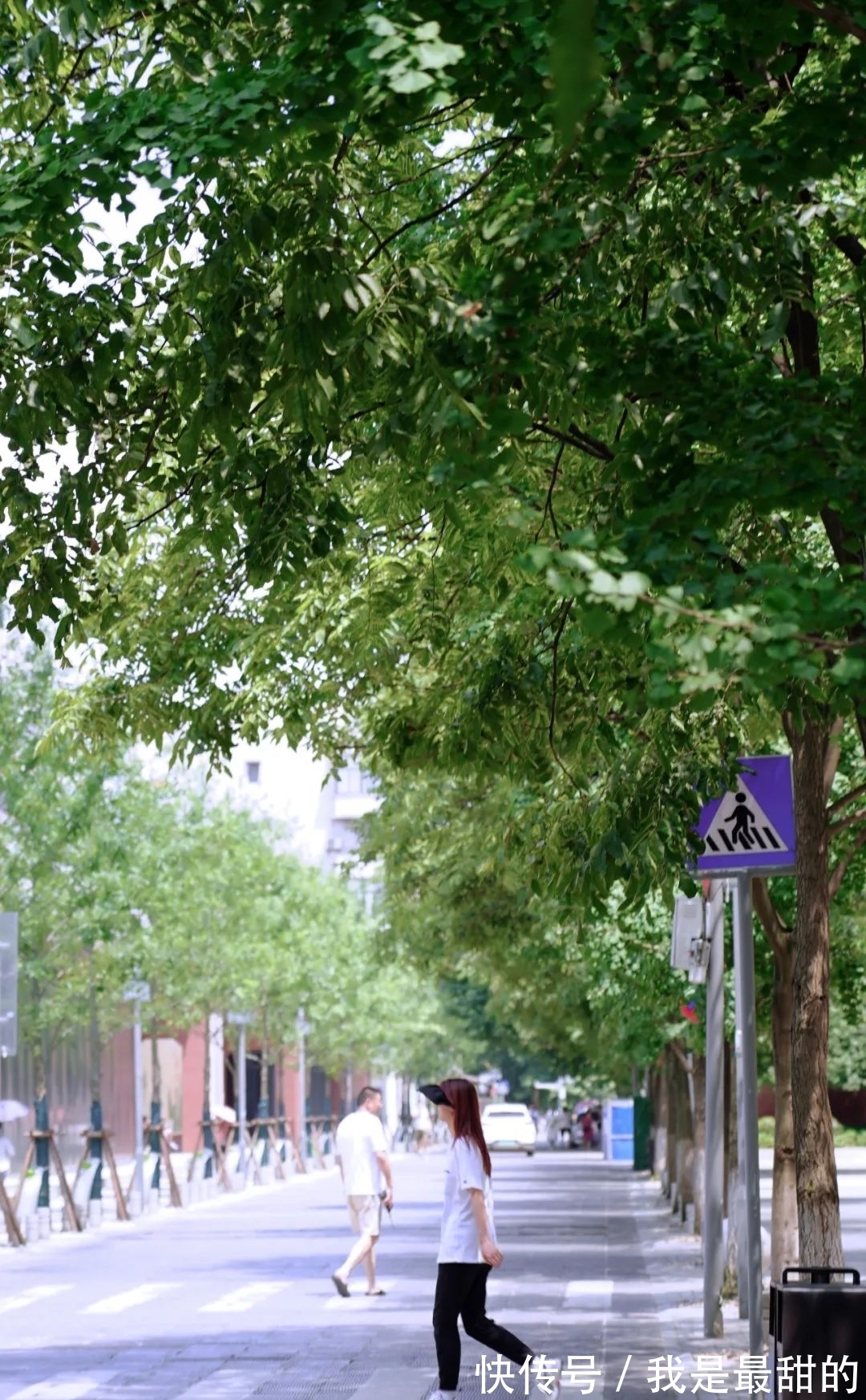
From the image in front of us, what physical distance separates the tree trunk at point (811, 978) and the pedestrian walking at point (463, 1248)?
6.15 feet

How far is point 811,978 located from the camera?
11562 millimetres

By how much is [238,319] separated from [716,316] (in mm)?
1577

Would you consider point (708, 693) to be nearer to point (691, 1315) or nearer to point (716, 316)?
point (716, 316)

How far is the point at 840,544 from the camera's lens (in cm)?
754

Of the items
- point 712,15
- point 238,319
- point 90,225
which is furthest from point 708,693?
point 90,225

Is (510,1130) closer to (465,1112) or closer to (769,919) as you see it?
(769,919)

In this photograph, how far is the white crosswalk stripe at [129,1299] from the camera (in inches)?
781

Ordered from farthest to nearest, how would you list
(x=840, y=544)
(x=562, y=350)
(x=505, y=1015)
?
(x=505, y=1015), (x=840, y=544), (x=562, y=350)

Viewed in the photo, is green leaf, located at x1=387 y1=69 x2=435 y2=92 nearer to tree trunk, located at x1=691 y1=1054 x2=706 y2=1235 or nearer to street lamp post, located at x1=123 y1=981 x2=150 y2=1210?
tree trunk, located at x1=691 y1=1054 x2=706 y2=1235

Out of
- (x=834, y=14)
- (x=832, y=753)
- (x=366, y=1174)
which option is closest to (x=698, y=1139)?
(x=366, y=1174)

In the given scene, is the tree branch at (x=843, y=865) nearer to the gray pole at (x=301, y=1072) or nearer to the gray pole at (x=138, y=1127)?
the gray pole at (x=138, y=1127)

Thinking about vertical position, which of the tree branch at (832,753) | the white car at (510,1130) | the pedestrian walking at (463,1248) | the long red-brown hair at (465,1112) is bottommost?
the white car at (510,1130)

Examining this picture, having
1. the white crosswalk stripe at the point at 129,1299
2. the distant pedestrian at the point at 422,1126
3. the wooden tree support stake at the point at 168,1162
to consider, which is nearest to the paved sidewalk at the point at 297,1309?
the white crosswalk stripe at the point at 129,1299

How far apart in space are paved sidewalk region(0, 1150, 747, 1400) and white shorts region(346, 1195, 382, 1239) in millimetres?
612
